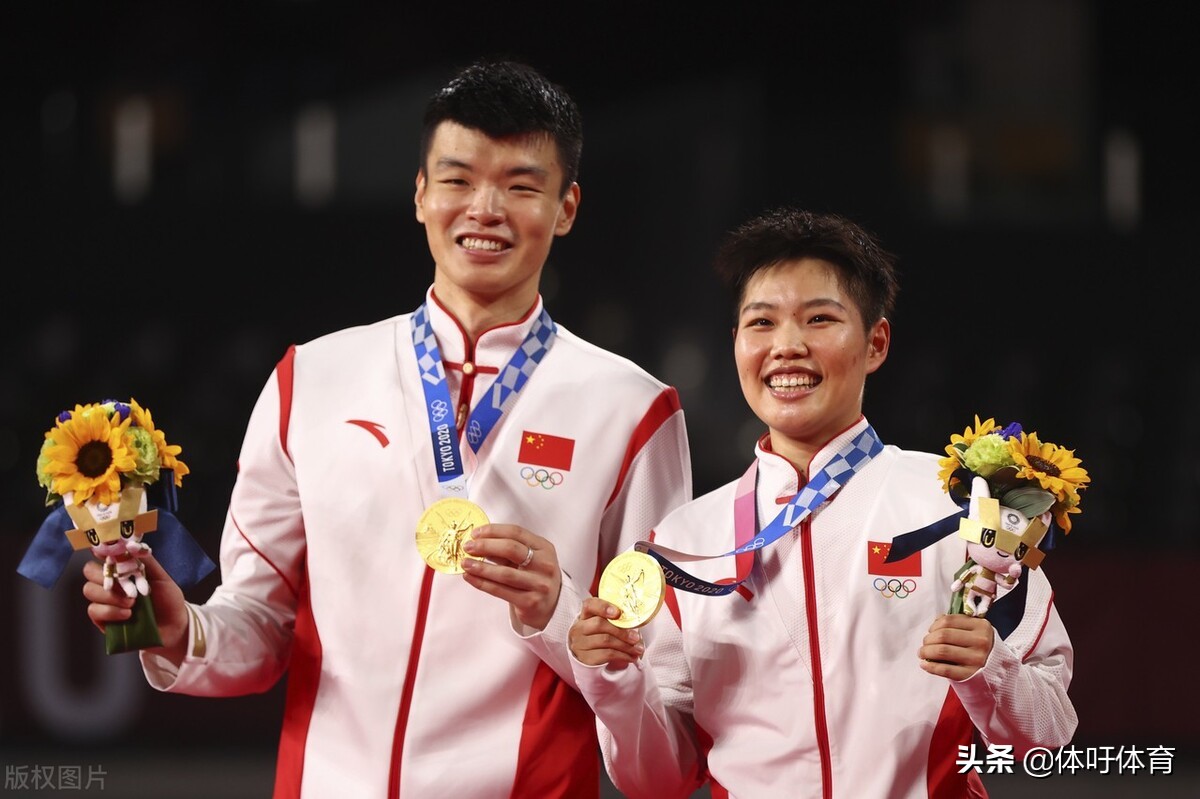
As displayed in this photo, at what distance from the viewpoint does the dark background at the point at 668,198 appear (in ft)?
21.7

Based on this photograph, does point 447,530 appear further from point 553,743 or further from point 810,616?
point 810,616

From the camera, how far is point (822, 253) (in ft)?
7.93

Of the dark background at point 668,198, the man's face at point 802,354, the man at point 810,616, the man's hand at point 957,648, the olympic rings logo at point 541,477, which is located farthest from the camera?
the dark background at point 668,198

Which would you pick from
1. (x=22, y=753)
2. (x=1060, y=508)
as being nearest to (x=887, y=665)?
(x=1060, y=508)

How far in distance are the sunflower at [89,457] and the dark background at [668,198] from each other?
3.86m

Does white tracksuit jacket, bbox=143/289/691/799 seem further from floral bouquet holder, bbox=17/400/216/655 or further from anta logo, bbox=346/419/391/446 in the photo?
floral bouquet holder, bbox=17/400/216/655

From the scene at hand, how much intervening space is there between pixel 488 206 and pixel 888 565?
86 cm

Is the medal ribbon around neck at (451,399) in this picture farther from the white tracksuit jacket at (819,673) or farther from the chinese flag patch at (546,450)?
the white tracksuit jacket at (819,673)

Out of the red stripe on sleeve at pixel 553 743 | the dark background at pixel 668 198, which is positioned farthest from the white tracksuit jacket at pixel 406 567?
the dark background at pixel 668 198

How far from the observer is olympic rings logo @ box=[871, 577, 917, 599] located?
2.27 metres

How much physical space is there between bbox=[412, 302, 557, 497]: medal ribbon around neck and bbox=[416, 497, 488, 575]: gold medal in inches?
4.8

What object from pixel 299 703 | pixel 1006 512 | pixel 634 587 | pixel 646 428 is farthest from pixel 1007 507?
pixel 299 703

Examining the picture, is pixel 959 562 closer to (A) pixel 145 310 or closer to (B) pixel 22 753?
(B) pixel 22 753

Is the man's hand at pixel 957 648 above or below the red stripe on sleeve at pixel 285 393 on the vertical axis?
below
